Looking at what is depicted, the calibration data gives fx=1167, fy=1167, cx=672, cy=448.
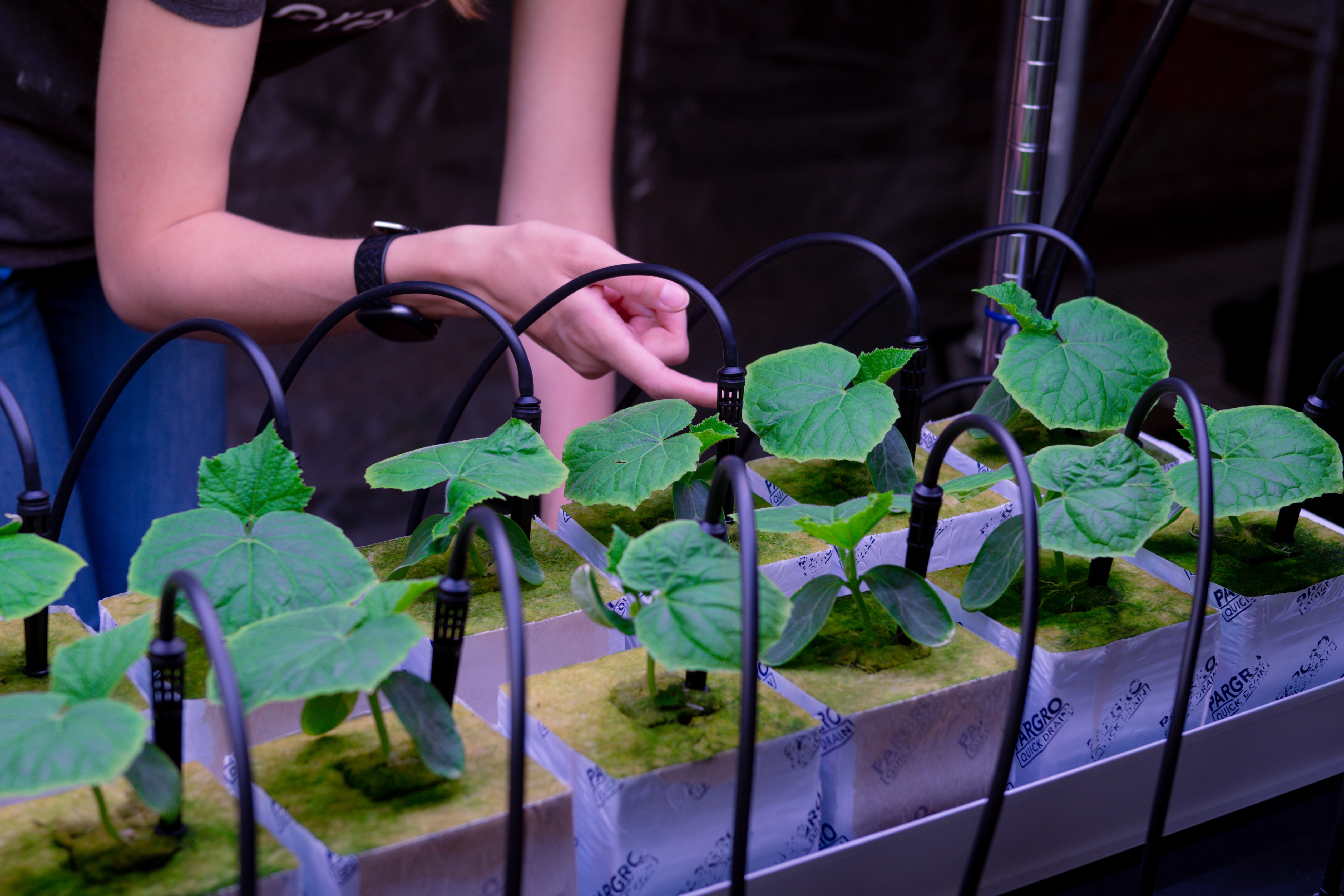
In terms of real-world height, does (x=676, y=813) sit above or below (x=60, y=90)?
below

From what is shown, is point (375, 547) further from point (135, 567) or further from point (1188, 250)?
point (1188, 250)

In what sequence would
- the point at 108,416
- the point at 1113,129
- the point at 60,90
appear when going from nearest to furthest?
the point at 1113,129
the point at 60,90
the point at 108,416

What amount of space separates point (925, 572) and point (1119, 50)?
246 cm

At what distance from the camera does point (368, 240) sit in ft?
2.79

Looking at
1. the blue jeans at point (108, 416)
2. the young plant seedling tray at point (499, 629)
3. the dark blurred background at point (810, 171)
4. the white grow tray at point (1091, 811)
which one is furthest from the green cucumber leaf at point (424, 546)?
the dark blurred background at point (810, 171)

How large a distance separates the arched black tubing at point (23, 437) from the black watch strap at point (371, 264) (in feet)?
1.09

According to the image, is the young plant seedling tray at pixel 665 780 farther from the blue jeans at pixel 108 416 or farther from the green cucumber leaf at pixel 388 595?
the blue jeans at pixel 108 416

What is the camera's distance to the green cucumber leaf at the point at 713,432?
587mm

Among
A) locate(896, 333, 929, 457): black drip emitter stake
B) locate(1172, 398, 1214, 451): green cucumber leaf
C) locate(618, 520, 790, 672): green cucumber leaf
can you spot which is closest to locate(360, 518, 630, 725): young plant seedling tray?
locate(618, 520, 790, 672): green cucumber leaf

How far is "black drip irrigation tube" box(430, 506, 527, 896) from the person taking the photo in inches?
14.2

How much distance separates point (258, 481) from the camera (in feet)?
1.73

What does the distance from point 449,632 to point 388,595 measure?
29 millimetres

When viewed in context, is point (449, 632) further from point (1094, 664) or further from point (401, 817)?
point (1094, 664)

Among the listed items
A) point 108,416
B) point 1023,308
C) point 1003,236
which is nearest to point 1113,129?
point 1003,236
